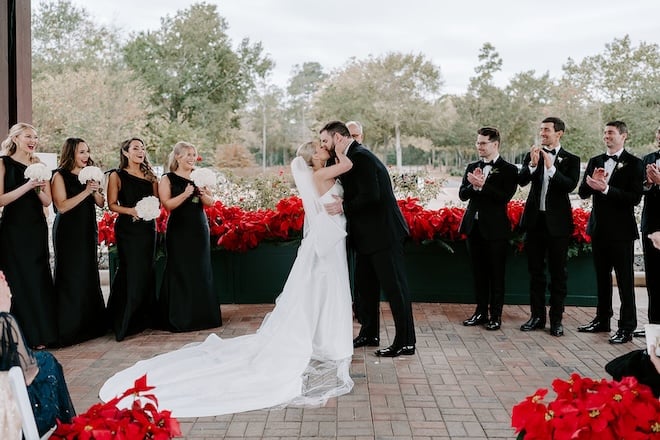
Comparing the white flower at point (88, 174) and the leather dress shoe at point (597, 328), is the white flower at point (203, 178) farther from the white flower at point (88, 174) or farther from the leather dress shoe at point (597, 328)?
the leather dress shoe at point (597, 328)

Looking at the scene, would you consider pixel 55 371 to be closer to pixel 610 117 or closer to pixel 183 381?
pixel 183 381

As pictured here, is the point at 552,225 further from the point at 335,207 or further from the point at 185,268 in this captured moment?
the point at 185,268

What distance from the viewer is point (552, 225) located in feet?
19.0

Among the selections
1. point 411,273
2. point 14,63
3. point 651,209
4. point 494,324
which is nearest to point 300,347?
point 494,324

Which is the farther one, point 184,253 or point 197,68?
point 197,68

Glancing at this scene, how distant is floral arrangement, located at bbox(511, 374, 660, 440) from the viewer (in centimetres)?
209

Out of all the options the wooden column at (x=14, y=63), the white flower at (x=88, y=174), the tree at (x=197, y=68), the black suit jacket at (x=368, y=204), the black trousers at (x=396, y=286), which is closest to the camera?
the black suit jacket at (x=368, y=204)

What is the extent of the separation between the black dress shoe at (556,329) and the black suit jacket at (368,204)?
1805 mm

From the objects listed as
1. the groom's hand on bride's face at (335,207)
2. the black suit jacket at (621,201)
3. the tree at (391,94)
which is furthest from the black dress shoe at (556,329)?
the tree at (391,94)

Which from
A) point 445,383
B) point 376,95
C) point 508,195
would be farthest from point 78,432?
point 376,95

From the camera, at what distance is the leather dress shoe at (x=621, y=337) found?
18.5ft

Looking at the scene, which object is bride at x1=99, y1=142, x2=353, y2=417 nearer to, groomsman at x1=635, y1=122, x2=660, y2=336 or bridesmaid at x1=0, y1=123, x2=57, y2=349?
bridesmaid at x1=0, y1=123, x2=57, y2=349

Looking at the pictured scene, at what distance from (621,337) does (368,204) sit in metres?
2.56

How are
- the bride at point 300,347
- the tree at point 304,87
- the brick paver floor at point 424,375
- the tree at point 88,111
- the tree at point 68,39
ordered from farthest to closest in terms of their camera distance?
the tree at point 304,87
the tree at point 68,39
the tree at point 88,111
the bride at point 300,347
the brick paver floor at point 424,375
